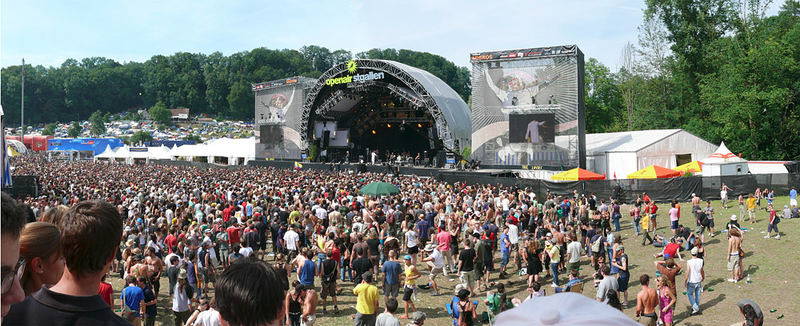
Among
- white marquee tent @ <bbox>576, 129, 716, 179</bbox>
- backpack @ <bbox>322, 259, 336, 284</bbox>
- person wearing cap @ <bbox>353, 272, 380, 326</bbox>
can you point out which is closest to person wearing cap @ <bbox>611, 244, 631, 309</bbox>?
person wearing cap @ <bbox>353, 272, 380, 326</bbox>

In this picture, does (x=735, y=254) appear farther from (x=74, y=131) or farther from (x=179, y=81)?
(x=179, y=81)

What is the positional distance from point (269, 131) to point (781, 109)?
43.1 meters

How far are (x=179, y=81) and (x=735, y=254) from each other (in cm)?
14752

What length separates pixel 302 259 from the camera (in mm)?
9656

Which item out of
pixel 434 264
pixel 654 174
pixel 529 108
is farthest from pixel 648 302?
pixel 529 108

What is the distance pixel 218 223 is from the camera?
43.3 feet

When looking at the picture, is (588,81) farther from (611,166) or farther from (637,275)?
(637,275)

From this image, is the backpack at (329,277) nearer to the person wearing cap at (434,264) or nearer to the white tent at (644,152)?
the person wearing cap at (434,264)

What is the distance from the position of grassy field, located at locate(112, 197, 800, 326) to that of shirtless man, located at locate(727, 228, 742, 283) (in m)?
0.23

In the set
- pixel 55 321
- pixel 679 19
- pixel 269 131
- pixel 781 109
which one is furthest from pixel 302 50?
pixel 55 321

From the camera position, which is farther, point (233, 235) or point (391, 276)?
point (233, 235)

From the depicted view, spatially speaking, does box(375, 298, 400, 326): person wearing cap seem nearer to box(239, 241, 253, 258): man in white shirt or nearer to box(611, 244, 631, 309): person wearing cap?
box(239, 241, 253, 258): man in white shirt

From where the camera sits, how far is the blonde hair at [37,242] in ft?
6.57

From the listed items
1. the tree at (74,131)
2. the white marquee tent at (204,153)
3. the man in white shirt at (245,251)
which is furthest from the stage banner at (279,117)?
the tree at (74,131)
